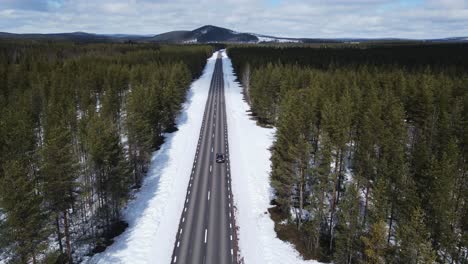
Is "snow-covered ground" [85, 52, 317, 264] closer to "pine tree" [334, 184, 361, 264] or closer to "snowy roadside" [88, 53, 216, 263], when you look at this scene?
"snowy roadside" [88, 53, 216, 263]

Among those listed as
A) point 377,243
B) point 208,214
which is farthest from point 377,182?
point 208,214

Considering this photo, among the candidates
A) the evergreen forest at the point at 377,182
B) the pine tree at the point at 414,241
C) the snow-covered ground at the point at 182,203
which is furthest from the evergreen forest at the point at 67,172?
the pine tree at the point at 414,241

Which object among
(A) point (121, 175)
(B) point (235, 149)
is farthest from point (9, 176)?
(B) point (235, 149)

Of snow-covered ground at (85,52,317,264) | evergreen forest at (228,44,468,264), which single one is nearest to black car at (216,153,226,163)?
snow-covered ground at (85,52,317,264)

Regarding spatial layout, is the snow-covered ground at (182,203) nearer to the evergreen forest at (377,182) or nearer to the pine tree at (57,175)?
the evergreen forest at (377,182)

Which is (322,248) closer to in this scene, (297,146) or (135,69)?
(297,146)

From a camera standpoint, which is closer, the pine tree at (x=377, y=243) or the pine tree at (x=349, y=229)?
the pine tree at (x=377, y=243)
